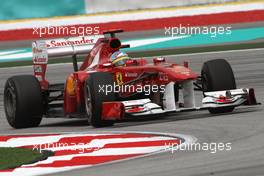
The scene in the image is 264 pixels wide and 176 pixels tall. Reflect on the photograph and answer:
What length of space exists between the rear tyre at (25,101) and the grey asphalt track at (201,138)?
→ 0.22 m

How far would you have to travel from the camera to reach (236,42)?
98.1 feet

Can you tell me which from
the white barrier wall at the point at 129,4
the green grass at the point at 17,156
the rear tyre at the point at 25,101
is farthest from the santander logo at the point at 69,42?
the white barrier wall at the point at 129,4

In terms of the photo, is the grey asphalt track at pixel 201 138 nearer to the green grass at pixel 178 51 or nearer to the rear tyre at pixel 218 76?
the rear tyre at pixel 218 76

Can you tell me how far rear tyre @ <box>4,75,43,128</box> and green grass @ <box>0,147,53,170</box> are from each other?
2.97 meters

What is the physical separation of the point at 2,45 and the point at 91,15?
11.5ft

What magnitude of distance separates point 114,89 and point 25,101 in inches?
75.9

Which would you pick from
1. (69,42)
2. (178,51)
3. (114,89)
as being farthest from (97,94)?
(178,51)

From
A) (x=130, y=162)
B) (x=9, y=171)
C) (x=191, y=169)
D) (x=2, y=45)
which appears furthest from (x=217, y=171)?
(x=2, y=45)

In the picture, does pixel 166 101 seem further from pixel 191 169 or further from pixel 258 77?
pixel 258 77

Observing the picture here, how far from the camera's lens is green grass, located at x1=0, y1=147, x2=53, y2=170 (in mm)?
9688

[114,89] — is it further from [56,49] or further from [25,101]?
[56,49]

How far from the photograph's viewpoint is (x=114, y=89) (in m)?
12.8

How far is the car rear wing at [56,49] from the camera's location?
1517 cm

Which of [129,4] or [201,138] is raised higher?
[129,4]
